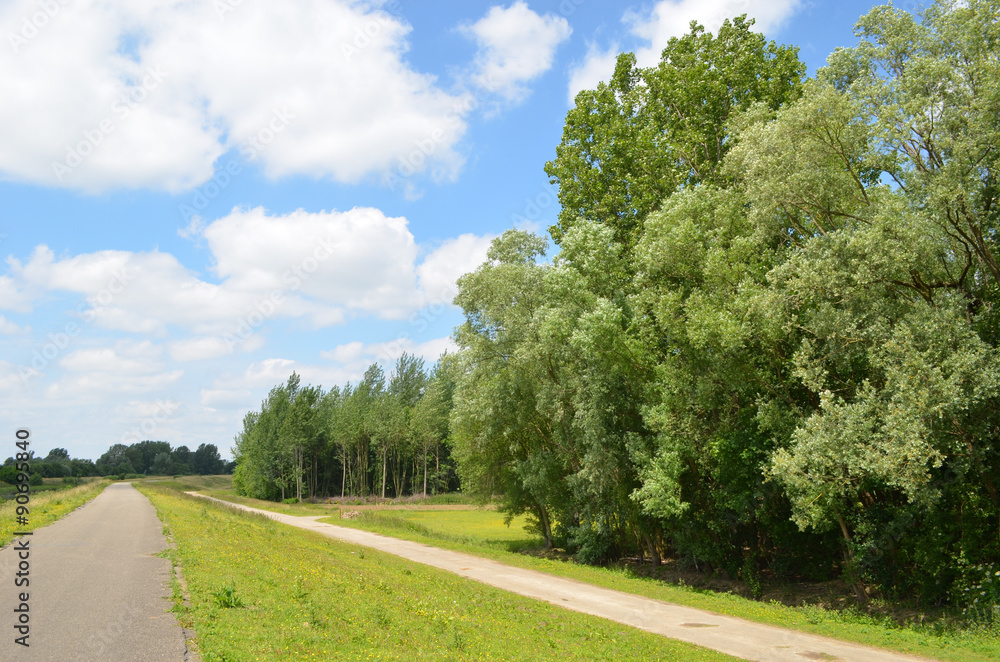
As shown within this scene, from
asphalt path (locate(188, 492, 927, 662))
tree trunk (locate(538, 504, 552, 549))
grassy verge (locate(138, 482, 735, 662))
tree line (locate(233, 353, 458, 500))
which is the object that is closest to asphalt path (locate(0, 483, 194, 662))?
grassy verge (locate(138, 482, 735, 662))

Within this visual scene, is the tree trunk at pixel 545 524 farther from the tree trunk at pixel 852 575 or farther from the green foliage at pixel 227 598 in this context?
the green foliage at pixel 227 598

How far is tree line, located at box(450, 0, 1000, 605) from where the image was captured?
620 inches

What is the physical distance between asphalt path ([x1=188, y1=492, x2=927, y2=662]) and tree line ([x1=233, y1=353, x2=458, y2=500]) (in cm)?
6073

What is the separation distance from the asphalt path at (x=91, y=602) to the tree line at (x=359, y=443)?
215 feet

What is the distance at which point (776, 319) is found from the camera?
58.7ft

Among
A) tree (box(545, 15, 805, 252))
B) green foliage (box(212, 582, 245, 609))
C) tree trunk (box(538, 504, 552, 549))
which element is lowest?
tree trunk (box(538, 504, 552, 549))

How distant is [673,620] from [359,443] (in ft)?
293

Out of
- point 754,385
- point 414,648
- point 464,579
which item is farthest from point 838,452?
point 464,579

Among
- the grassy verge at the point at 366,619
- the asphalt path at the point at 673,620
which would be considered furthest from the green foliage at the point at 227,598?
the asphalt path at the point at 673,620

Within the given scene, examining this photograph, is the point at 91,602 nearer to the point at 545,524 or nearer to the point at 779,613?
the point at 779,613

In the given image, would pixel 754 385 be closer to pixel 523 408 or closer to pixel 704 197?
pixel 704 197

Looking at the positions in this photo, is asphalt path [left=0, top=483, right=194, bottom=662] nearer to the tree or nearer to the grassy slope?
the grassy slope

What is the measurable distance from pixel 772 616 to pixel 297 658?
50.4 feet

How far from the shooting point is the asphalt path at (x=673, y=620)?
A: 14461 millimetres
